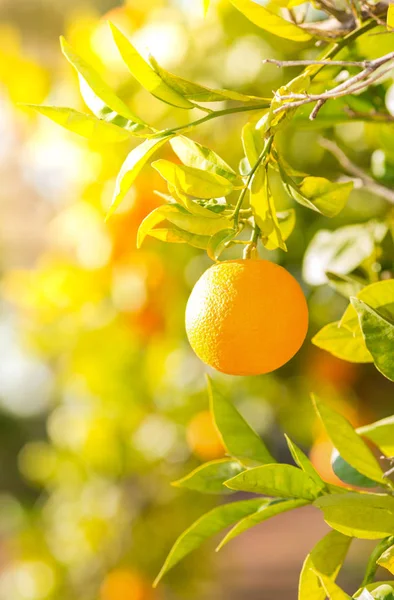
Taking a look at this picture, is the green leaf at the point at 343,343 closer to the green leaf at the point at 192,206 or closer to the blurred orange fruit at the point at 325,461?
the green leaf at the point at 192,206

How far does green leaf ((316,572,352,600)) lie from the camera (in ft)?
0.81

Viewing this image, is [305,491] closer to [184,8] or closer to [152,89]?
[152,89]

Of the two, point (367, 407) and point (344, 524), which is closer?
point (344, 524)

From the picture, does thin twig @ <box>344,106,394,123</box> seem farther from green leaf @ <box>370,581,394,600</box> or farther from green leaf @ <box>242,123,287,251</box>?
green leaf @ <box>370,581,394,600</box>

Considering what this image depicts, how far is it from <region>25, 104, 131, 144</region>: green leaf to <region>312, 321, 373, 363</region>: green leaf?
0.39 ft

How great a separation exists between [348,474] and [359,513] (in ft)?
0.19

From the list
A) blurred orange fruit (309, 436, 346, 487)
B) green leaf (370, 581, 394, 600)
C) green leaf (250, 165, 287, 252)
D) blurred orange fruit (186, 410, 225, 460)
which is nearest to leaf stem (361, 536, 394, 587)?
green leaf (370, 581, 394, 600)

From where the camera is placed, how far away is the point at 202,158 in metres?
0.27

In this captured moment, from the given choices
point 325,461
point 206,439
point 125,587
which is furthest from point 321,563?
point 125,587

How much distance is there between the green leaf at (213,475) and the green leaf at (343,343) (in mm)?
66

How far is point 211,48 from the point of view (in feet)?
1.96

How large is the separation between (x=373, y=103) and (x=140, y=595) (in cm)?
72

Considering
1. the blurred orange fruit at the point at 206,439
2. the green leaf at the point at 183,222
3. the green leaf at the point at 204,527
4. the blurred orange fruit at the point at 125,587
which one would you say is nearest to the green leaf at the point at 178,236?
the green leaf at the point at 183,222

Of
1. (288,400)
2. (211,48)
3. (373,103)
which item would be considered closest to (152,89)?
(373,103)
